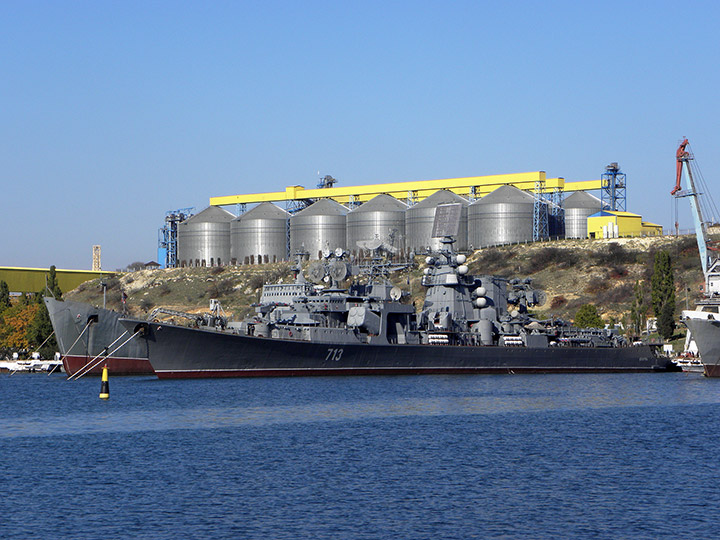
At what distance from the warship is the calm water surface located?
902 cm

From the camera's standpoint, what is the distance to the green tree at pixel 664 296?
289 ft

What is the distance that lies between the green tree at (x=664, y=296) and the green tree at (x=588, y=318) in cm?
572

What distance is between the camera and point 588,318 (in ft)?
307

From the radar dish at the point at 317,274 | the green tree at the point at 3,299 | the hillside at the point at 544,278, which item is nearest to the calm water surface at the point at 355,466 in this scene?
the radar dish at the point at 317,274

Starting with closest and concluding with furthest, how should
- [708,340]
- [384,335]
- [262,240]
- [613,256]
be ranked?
[708,340] → [384,335] → [613,256] → [262,240]

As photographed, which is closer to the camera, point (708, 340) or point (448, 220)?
point (708, 340)

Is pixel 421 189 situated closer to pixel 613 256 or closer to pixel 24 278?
pixel 613 256

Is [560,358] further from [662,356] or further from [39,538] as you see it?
[39,538]

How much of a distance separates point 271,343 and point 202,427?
2274cm

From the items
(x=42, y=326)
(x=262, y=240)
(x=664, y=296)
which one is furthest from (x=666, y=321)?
(x=262, y=240)

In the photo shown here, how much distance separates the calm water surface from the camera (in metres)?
21.7

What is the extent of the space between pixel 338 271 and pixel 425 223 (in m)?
62.7

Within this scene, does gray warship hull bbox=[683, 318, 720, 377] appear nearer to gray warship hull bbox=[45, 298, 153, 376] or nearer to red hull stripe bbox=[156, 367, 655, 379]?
red hull stripe bbox=[156, 367, 655, 379]

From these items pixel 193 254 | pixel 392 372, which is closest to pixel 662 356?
pixel 392 372
